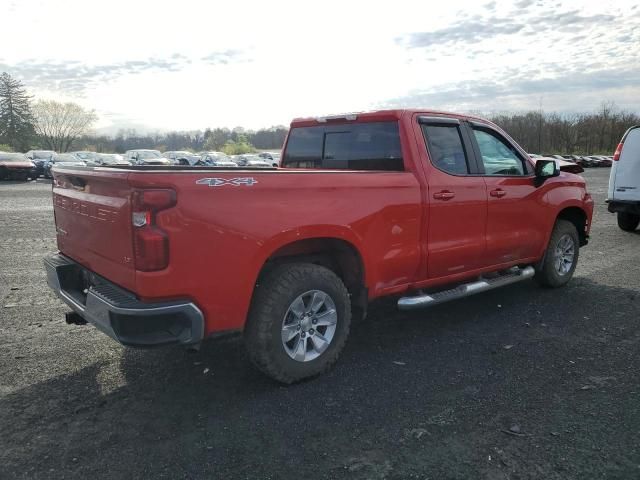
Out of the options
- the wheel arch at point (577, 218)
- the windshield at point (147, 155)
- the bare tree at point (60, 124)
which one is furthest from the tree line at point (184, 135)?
the wheel arch at point (577, 218)

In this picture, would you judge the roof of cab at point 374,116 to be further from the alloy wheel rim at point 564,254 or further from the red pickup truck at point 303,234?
the alloy wheel rim at point 564,254

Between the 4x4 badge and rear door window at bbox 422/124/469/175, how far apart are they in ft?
6.23

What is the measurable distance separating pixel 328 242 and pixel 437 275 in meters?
1.26

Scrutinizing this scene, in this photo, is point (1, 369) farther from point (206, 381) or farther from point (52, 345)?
point (206, 381)

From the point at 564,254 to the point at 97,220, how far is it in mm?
5322

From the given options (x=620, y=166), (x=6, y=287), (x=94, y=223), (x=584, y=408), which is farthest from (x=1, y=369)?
(x=620, y=166)

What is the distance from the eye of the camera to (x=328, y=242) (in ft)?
12.7

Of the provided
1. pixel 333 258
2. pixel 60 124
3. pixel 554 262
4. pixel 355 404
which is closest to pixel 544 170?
pixel 554 262

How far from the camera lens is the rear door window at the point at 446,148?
4535 millimetres

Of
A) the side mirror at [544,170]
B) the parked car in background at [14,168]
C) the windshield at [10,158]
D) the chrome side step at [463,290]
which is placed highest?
the side mirror at [544,170]

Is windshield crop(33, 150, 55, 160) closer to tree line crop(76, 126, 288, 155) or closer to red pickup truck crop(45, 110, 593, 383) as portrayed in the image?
red pickup truck crop(45, 110, 593, 383)

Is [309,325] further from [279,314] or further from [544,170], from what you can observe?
[544,170]

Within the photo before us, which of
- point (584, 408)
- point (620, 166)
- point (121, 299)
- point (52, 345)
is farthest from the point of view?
point (620, 166)

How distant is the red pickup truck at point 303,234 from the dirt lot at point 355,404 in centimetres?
41
